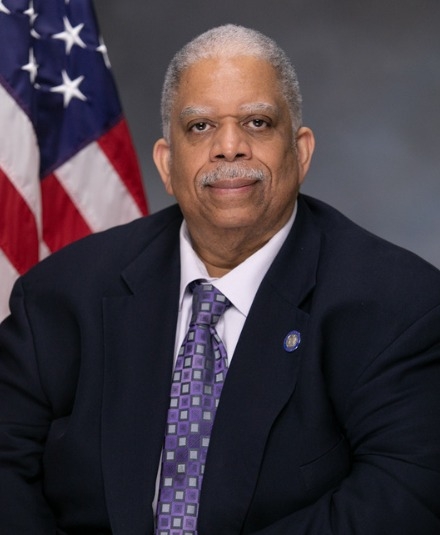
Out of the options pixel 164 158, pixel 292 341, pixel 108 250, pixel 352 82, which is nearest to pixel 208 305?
pixel 292 341

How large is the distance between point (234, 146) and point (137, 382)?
646 millimetres

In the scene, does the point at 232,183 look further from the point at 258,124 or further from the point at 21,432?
the point at 21,432

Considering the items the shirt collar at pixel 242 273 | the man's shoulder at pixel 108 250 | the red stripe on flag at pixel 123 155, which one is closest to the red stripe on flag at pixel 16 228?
the red stripe on flag at pixel 123 155

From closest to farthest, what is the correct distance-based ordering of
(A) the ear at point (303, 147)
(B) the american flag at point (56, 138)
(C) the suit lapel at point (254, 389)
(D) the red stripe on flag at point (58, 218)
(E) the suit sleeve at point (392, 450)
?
(E) the suit sleeve at point (392, 450)
(C) the suit lapel at point (254, 389)
(A) the ear at point (303, 147)
(B) the american flag at point (56, 138)
(D) the red stripe on flag at point (58, 218)

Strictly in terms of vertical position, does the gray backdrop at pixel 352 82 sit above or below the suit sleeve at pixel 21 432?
above

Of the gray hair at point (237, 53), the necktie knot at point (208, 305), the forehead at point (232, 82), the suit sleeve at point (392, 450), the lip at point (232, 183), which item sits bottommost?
the suit sleeve at point (392, 450)

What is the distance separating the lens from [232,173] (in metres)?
2.98

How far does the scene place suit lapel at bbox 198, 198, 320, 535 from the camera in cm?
282

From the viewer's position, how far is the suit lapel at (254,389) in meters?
2.82

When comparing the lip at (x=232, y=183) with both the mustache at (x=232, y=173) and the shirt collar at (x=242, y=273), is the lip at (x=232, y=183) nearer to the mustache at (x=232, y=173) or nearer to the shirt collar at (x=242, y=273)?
the mustache at (x=232, y=173)

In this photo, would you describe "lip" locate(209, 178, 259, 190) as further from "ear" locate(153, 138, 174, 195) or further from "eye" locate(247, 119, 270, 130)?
"ear" locate(153, 138, 174, 195)

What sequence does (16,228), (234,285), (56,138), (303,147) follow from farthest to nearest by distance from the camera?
(56,138) < (16,228) < (303,147) < (234,285)

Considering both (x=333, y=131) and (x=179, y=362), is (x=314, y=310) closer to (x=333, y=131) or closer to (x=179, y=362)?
(x=179, y=362)

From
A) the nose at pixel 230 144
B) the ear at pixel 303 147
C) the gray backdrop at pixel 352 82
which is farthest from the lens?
the gray backdrop at pixel 352 82
